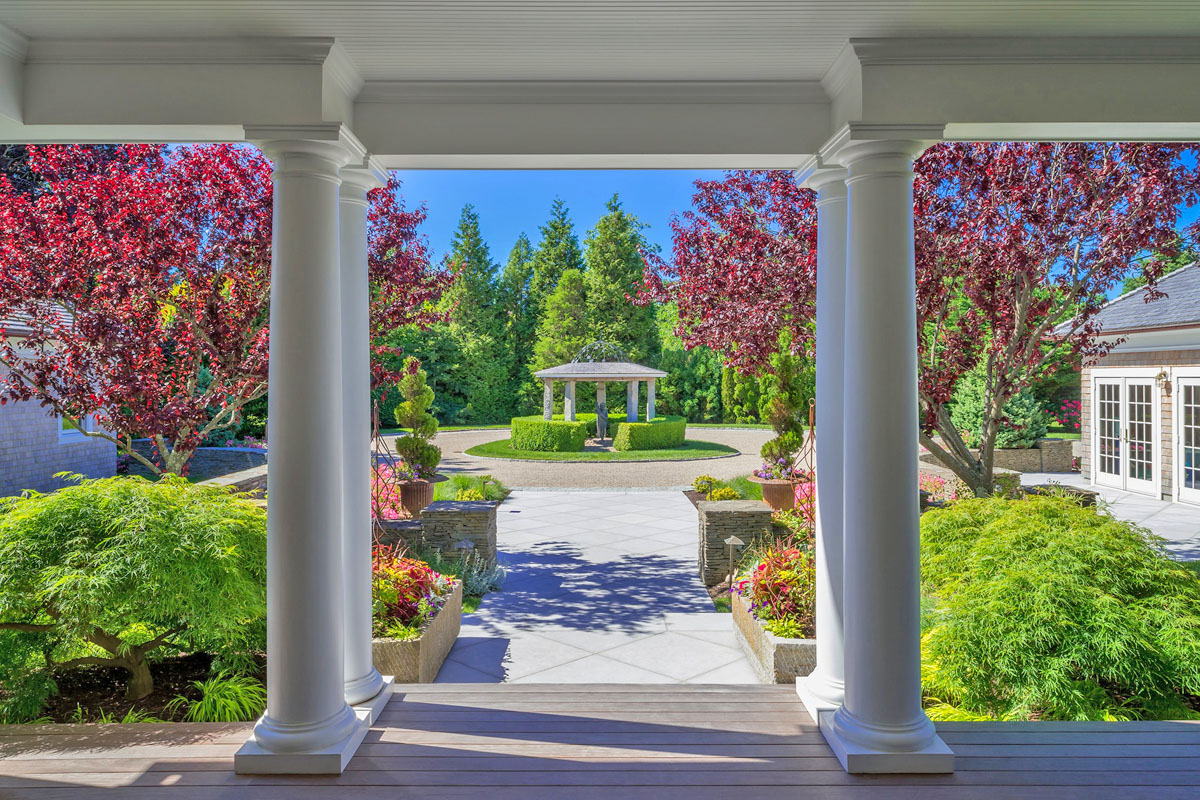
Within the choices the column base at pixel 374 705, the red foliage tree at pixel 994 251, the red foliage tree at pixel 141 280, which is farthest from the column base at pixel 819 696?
the red foliage tree at pixel 141 280

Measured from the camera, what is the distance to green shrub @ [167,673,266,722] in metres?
3.72

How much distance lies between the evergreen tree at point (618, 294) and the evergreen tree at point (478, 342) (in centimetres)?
510

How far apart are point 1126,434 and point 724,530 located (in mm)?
10795

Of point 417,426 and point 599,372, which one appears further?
point 599,372

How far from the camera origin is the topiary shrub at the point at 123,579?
11.5ft

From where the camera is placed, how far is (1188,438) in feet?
39.9

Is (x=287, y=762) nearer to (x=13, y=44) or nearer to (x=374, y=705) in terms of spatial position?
(x=374, y=705)

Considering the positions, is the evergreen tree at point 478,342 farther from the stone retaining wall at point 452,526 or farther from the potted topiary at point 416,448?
the stone retaining wall at point 452,526

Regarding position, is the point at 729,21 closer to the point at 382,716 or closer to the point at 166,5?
the point at 166,5

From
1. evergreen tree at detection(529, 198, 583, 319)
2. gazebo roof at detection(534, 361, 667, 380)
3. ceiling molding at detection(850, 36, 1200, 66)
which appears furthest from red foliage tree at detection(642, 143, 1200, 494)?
evergreen tree at detection(529, 198, 583, 319)

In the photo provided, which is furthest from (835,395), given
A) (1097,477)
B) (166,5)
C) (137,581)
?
(1097,477)

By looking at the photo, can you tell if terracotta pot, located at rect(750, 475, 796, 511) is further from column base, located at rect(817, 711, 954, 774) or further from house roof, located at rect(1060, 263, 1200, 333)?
column base, located at rect(817, 711, 954, 774)

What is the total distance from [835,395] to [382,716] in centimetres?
287

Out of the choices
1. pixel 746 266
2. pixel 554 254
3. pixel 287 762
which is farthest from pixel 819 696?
pixel 554 254
